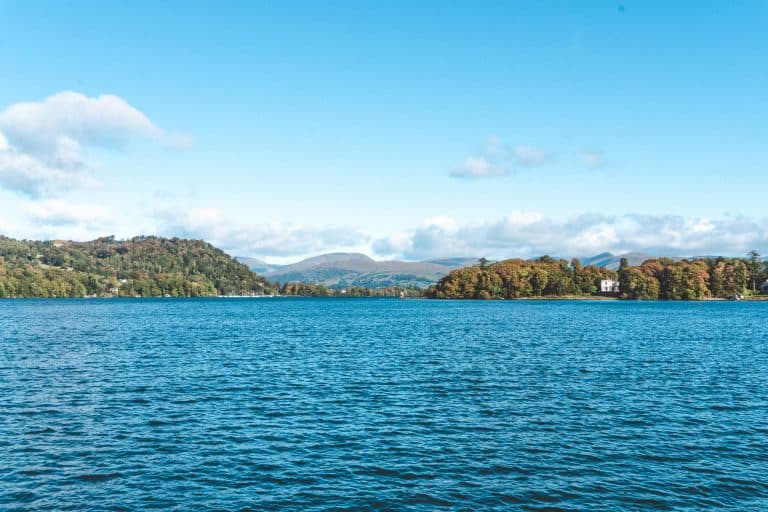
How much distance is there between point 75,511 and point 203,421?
17376mm

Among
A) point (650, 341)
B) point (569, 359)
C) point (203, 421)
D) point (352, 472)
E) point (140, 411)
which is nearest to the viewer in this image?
point (352, 472)

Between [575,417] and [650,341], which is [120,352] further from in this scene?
[650,341]

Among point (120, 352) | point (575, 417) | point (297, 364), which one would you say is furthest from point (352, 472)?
point (120, 352)

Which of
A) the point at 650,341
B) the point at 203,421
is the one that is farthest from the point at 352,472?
the point at 650,341

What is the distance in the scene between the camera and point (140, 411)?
162ft

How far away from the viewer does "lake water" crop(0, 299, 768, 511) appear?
103 ft

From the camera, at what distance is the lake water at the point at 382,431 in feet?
103

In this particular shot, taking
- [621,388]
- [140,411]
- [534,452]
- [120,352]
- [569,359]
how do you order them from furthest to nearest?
[120,352], [569,359], [621,388], [140,411], [534,452]

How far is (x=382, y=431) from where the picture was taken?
43.1 metres

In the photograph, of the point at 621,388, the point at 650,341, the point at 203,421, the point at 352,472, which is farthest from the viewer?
the point at 650,341

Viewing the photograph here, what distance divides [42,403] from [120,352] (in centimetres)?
3833

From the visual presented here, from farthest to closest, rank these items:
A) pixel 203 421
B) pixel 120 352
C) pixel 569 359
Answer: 1. pixel 120 352
2. pixel 569 359
3. pixel 203 421

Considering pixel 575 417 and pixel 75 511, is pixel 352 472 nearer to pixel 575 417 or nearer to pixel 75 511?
pixel 75 511

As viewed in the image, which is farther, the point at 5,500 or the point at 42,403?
the point at 42,403
